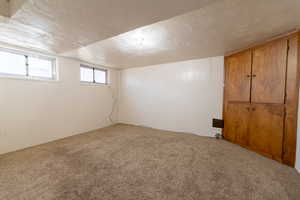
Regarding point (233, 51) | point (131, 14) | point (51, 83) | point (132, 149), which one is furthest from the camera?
point (51, 83)

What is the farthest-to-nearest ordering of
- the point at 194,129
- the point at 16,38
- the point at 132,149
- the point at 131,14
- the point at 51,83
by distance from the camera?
the point at 194,129
the point at 51,83
the point at 132,149
the point at 16,38
the point at 131,14

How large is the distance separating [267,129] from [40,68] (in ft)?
15.0

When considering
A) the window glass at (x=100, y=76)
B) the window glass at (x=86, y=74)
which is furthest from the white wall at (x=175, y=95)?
the window glass at (x=86, y=74)

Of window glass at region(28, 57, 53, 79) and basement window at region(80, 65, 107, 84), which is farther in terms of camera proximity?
basement window at region(80, 65, 107, 84)

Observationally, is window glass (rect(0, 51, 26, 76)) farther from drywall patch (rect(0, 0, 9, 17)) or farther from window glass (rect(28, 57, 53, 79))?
drywall patch (rect(0, 0, 9, 17))

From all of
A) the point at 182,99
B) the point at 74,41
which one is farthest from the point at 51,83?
the point at 182,99

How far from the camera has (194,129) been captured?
3.38 m

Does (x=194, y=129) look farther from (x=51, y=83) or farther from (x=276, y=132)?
(x=51, y=83)

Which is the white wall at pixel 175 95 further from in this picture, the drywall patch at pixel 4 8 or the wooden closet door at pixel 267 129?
the drywall patch at pixel 4 8

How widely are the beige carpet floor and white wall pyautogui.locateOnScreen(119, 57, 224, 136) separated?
989 mm

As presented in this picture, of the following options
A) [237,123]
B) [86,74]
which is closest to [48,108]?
[86,74]

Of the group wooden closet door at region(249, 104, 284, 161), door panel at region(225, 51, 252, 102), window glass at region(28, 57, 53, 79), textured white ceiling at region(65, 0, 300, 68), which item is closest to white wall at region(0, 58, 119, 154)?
window glass at region(28, 57, 53, 79)

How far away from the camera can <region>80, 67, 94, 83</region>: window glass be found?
3539 millimetres

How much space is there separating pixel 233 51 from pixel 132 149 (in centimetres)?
292
